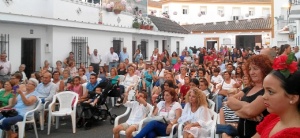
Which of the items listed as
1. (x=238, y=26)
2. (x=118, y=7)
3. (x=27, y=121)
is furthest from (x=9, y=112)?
(x=238, y=26)

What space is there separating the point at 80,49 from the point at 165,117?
10.4 meters

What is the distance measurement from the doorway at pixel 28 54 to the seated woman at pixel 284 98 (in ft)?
42.7

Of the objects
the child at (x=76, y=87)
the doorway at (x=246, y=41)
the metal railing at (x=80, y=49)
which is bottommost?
the child at (x=76, y=87)

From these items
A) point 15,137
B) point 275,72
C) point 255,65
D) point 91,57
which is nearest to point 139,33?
point 91,57

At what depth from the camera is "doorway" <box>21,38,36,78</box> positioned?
558 inches

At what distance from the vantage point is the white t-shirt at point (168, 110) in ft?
23.6

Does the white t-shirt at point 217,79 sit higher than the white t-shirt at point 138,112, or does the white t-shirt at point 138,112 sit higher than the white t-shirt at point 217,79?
the white t-shirt at point 217,79

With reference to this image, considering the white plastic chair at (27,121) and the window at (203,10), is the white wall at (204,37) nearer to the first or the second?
the window at (203,10)

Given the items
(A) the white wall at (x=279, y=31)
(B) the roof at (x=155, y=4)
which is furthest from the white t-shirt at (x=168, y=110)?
(B) the roof at (x=155, y=4)

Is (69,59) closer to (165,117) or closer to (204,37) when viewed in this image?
(165,117)

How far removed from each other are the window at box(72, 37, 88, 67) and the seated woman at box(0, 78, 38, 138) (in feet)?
25.2

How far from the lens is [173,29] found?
28.6m

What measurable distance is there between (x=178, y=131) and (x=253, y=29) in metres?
37.8

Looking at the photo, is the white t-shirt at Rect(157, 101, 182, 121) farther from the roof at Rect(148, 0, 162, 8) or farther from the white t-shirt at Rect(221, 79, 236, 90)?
the roof at Rect(148, 0, 162, 8)
